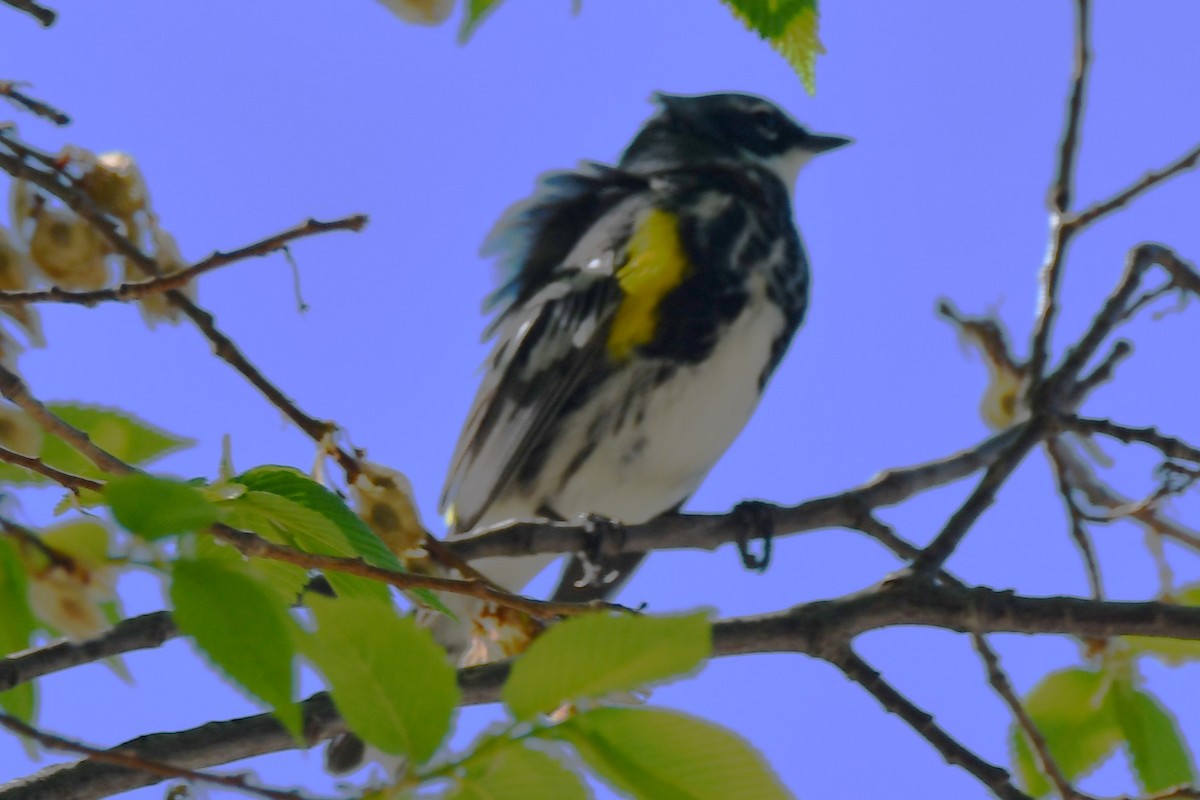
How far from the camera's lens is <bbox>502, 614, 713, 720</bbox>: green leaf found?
0.80 meters

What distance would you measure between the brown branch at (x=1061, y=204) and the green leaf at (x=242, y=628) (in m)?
1.78

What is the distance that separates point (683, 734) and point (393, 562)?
0.56 meters

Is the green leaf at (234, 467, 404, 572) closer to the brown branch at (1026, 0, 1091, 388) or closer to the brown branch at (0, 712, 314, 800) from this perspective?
the brown branch at (0, 712, 314, 800)

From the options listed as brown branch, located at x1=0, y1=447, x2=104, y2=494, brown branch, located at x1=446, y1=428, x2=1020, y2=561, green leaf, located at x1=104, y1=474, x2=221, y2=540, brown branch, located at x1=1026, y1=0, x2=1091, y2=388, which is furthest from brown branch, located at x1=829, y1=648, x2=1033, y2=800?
green leaf, located at x1=104, y1=474, x2=221, y2=540

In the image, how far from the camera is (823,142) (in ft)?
14.4

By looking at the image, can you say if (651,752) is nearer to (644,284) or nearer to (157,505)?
(157,505)

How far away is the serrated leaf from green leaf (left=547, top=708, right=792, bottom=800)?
17.8 inches

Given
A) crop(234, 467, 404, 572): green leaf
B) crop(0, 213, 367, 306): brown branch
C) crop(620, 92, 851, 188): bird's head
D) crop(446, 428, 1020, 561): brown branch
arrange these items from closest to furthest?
crop(234, 467, 404, 572): green leaf, crop(0, 213, 367, 306): brown branch, crop(446, 428, 1020, 561): brown branch, crop(620, 92, 851, 188): bird's head

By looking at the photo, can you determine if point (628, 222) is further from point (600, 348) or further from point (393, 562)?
point (393, 562)

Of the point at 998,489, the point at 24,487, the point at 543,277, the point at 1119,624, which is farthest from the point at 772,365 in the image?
the point at 24,487

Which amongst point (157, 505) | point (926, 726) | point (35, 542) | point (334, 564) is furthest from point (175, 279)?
point (926, 726)

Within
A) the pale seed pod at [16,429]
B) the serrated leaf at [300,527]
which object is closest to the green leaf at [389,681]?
Result: the serrated leaf at [300,527]

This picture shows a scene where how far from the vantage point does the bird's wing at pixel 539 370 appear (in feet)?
11.5

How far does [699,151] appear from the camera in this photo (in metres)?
4.31
